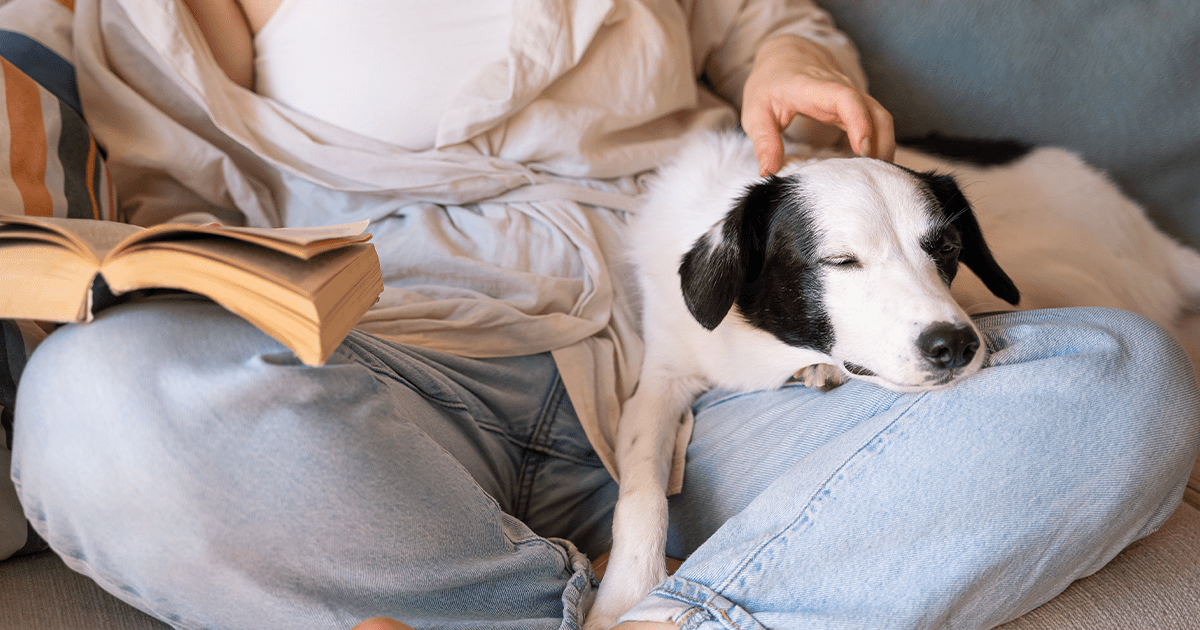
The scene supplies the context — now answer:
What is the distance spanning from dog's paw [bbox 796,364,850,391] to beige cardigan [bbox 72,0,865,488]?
0.24 m

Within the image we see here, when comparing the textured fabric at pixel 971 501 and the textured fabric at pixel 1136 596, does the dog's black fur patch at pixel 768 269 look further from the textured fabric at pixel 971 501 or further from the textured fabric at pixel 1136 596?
the textured fabric at pixel 1136 596

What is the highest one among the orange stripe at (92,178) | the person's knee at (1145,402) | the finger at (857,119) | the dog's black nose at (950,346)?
the finger at (857,119)

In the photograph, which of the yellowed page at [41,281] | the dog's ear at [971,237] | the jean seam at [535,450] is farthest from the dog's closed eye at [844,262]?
the yellowed page at [41,281]

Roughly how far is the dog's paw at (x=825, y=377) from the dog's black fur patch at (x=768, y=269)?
4 centimetres

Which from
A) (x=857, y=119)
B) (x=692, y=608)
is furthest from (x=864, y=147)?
(x=692, y=608)

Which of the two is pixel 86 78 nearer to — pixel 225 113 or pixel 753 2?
pixel 225 113

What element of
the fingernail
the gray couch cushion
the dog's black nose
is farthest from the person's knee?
the gray couch cushion

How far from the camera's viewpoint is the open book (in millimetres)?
704

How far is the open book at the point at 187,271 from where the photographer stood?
2.31ft

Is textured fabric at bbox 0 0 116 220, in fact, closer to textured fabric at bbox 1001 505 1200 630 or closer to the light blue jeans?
the light blue jeans

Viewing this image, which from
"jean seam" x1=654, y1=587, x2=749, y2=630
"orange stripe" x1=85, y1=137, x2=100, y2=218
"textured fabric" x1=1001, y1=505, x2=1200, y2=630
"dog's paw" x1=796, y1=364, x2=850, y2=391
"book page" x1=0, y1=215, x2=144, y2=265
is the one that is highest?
"book page" x1=0, y1=215, x2=144, y2=265

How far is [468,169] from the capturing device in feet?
4.24

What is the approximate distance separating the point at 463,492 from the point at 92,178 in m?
0.79

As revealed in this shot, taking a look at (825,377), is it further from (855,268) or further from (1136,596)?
(1136,596)
